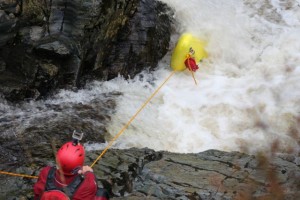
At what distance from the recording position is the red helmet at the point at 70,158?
10.5ft

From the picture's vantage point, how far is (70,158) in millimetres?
3199

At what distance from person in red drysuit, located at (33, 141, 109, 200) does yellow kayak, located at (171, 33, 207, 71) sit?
5.19m

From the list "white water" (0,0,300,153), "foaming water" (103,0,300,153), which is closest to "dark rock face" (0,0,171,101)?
"white water" (0,0,300,153)

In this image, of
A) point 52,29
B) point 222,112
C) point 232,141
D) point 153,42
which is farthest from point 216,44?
point 52,29

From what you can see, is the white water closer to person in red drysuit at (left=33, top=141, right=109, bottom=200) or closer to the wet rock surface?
the wet rock surface

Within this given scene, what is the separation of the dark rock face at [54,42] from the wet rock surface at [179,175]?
194 cm

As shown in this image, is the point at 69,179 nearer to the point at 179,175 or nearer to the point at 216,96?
the point at 179,175

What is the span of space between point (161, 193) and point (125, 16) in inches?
155

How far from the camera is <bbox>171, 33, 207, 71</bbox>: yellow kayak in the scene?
27.2ft

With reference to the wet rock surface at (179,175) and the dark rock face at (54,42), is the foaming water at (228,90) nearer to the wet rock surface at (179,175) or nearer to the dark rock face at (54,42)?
the wet rock surface at (179,175)

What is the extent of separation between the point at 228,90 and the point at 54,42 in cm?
331

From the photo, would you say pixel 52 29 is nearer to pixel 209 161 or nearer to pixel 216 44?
pixel 209 161

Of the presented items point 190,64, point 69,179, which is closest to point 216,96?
point 190,64

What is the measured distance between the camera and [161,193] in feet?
14.2
